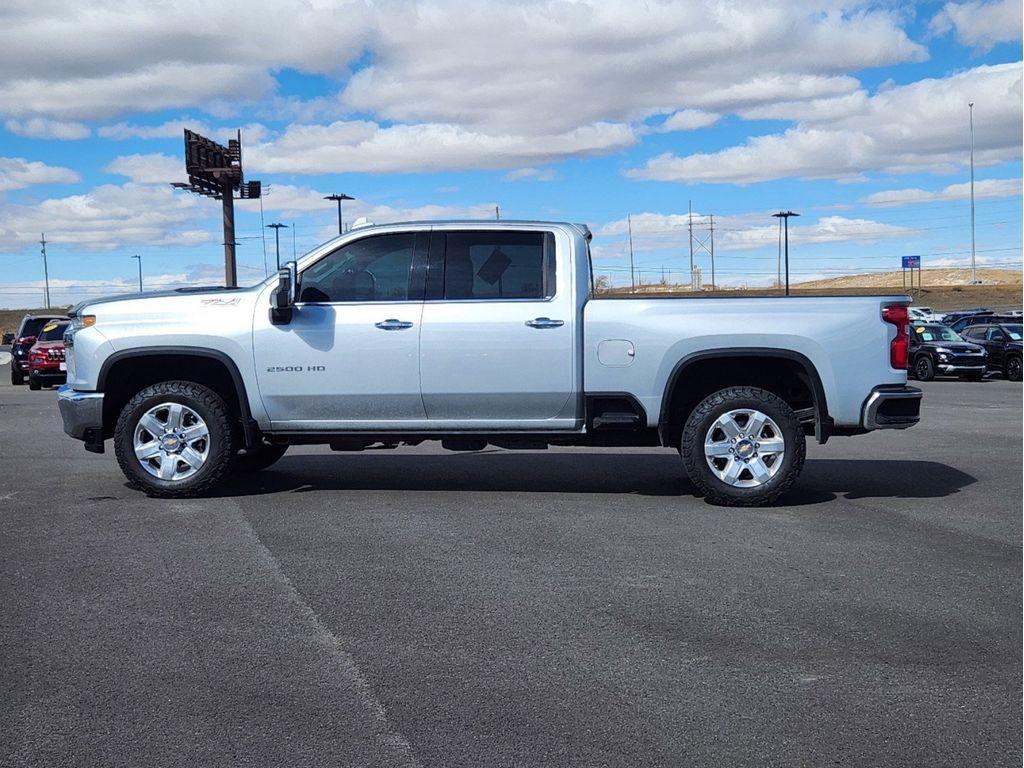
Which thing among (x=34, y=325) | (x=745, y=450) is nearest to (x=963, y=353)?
(x=745, y=450)

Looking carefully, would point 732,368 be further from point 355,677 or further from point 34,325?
point 34,325

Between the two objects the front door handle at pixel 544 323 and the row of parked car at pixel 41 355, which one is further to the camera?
the row of parked car at pixel 41 355

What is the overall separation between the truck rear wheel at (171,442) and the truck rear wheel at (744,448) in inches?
142

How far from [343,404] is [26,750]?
16.9ft

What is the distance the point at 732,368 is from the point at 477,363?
77.3 inches

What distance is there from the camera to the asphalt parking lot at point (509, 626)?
412 cm

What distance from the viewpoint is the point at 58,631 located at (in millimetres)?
5473

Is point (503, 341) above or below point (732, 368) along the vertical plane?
above

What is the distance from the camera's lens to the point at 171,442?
9195 millimetres

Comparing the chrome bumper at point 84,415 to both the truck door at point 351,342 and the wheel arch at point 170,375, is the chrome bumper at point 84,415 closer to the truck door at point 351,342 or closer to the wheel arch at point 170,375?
the wheel arch at point 170,375

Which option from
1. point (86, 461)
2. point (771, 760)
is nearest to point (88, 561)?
point (771, 760)

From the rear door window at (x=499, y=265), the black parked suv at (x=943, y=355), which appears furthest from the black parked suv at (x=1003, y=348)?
the rear door window at (x=499, y=265)

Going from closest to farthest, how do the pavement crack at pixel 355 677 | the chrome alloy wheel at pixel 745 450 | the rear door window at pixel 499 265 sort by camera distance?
1. the pavement crack at pixel 355 677
2. the chrome alloy wheel at pixel 745 450
3. the rear door window at pixel 499 265

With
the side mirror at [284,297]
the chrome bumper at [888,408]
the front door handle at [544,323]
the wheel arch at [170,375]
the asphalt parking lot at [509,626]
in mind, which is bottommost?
the asphalt parking lot at [509,626]
